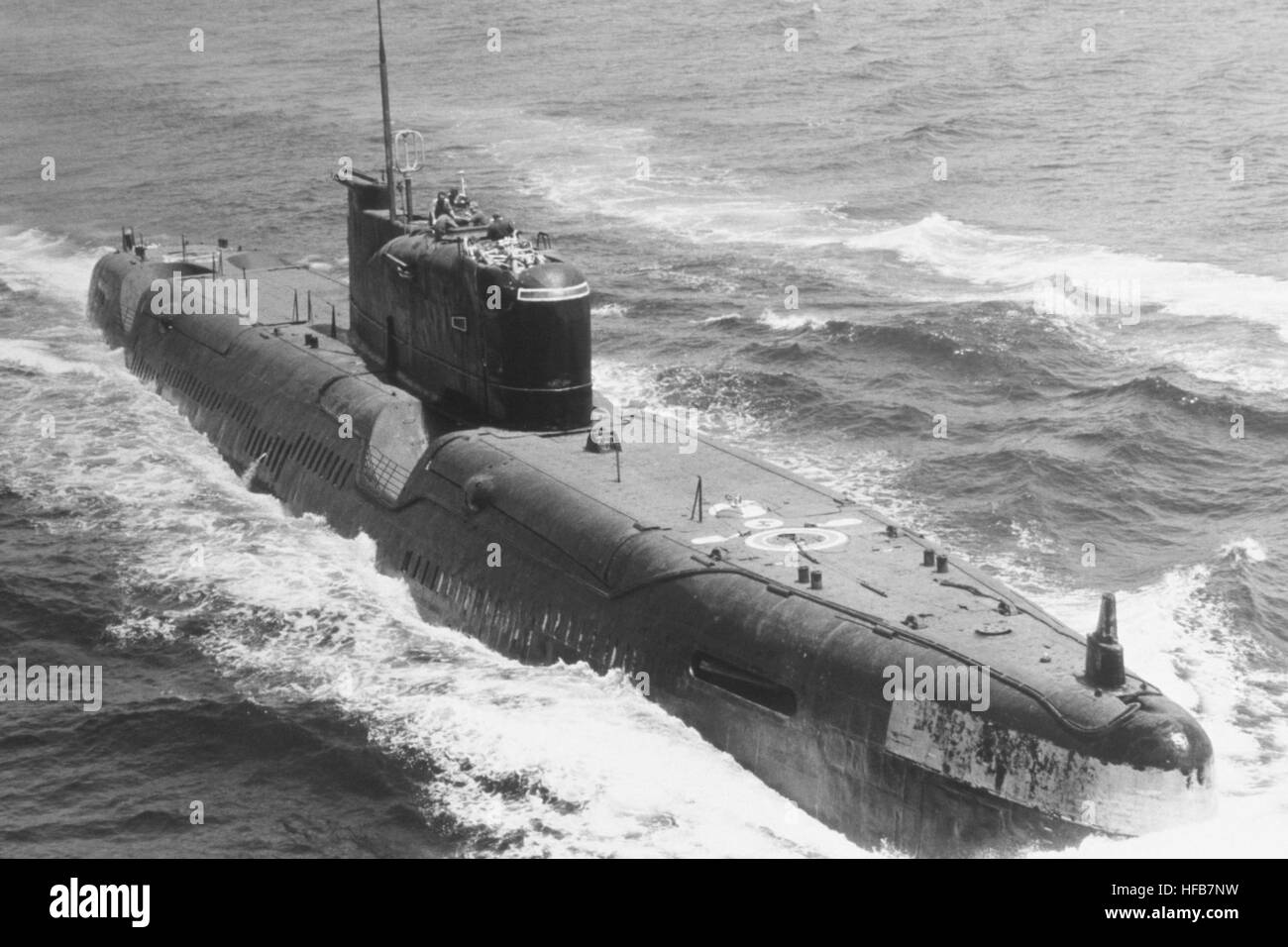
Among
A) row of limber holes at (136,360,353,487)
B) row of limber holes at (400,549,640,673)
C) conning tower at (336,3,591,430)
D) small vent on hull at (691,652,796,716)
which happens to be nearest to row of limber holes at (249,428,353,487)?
row of limber holes at (136,360,353,487)

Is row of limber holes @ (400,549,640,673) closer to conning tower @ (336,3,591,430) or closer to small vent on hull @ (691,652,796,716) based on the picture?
small vent on hull @ (691,652,796,716)

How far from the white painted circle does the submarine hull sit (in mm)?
147

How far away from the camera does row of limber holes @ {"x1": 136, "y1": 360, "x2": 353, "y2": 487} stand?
34531 mm

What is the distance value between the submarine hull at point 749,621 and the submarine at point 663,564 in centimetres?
4

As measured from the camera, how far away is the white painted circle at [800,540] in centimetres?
2603

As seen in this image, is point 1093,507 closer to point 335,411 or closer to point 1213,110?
point 335,411

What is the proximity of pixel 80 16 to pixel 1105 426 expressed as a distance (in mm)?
86143

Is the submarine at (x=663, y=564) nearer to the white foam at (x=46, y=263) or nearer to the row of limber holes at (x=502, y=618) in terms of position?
the row of limber holes at (x=502, y=618)

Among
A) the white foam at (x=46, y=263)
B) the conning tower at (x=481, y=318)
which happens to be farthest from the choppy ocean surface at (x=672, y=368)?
the conning tower at (x=481, y=318)

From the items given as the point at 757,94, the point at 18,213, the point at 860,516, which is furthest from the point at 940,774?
the point at 757,94

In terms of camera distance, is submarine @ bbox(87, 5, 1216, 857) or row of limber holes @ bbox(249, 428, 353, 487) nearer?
submarine @ bbox(87, 5, 1216, 857)

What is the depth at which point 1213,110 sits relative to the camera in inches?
2844

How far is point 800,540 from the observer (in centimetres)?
2638

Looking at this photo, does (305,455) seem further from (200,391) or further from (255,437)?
(200,391)
